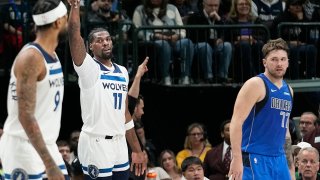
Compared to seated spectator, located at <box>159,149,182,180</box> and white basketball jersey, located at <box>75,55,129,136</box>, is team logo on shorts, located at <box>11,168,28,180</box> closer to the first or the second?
white basketball jersey, located at <box>75,55,129,136</box>

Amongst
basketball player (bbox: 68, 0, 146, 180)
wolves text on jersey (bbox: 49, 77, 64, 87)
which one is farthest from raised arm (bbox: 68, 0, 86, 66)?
wolves text on jersey (bbox: 49, 77, 64, 87)

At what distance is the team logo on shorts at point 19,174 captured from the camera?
834 cm

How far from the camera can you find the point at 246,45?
15.3 metres

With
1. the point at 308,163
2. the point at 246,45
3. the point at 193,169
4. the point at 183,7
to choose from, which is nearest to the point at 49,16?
the point at 308,163

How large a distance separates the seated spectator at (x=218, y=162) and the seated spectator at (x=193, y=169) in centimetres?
74

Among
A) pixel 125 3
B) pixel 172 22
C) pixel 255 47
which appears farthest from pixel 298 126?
pixel 125 3

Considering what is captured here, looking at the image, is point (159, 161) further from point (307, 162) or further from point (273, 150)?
point (273, 150)

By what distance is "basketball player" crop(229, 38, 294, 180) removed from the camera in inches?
401

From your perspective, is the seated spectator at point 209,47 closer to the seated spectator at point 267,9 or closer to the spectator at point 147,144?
the seated spectator at point 267,9

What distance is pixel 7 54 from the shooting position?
15.2m

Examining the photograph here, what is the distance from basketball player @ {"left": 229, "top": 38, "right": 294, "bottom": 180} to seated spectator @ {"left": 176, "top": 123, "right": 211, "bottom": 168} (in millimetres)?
4352

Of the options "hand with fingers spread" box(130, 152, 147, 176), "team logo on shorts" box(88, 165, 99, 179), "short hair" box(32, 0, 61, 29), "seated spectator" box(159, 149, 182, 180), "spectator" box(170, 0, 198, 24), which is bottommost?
"seated spectator" box(159, 149, 182, 180)

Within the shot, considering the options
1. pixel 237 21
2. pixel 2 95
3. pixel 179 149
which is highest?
pixel 237 21

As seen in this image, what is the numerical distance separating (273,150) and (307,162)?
2.13 meters
